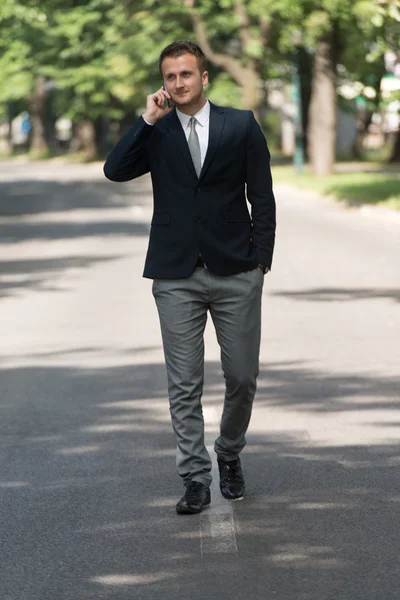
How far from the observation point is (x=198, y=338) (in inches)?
238

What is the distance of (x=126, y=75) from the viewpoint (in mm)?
58875

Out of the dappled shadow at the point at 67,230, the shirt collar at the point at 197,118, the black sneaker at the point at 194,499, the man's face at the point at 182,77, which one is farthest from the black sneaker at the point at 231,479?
the dappled shadow at the point at 67,230

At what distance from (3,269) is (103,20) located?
153 ft

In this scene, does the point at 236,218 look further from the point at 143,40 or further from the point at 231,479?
the point at 143,40

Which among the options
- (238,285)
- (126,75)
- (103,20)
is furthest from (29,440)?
(103,20)

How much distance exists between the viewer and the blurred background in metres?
34.3

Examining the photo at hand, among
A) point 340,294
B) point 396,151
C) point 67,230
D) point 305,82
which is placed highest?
point 340,294

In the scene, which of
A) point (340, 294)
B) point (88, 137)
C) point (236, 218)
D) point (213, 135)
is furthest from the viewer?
point (88, 137)

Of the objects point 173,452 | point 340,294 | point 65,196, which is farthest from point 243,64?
point 173,452

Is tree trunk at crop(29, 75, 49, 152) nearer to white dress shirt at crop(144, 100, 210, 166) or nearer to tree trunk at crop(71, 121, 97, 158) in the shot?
tree trunk at crop(71, 121, 97, 158)

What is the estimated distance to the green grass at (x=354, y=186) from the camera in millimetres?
29688

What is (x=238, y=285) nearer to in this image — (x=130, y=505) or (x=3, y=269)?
(x=130, y=505)

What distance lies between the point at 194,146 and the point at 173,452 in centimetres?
195

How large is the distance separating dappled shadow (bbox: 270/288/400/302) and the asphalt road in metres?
0.03
